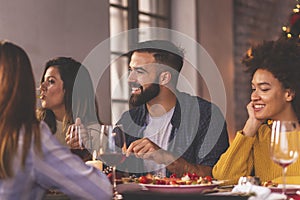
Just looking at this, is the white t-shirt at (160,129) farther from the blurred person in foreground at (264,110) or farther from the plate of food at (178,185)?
the plate of food at (178,185)

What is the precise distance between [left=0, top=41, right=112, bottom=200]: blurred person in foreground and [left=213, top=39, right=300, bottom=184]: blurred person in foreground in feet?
4.53

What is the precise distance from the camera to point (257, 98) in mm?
3045

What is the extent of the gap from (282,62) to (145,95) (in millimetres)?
683

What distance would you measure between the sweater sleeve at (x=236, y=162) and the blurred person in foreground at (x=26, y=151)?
135 centimetres

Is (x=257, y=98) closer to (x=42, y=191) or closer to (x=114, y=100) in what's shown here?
(x=42, y=191)

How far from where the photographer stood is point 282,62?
3045mm

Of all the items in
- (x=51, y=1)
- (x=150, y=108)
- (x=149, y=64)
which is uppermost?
(x=51, y=1)

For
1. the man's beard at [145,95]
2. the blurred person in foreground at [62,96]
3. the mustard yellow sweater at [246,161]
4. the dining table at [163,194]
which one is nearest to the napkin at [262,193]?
the dining table at [163,194]

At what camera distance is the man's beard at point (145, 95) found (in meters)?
3.35

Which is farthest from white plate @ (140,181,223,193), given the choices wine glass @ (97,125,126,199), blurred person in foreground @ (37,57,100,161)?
blurred person in foreground @ (37,57,100,161)

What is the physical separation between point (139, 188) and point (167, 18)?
3546 mm

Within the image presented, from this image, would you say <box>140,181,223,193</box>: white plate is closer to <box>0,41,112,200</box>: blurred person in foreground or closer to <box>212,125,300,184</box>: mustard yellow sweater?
<box>0,41,112,200</box>: blurred person in foreground

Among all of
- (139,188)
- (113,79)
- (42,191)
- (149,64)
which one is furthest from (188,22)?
(42,191)

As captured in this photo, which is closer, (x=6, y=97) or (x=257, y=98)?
(x=6, y=97)
